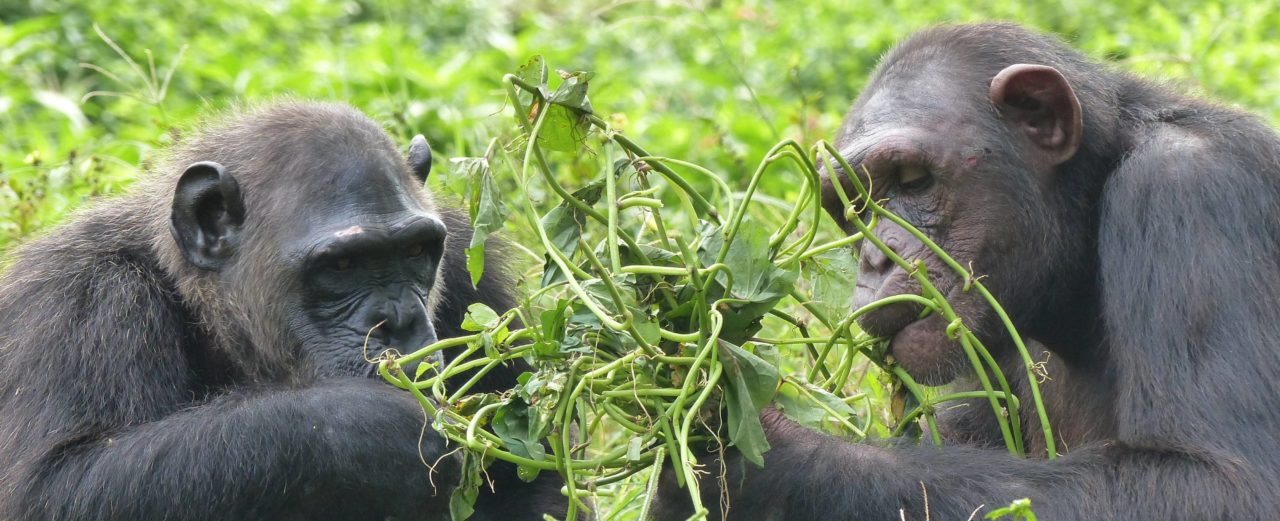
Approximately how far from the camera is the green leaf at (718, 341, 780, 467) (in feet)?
15.1

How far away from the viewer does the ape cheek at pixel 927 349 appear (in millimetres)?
5230

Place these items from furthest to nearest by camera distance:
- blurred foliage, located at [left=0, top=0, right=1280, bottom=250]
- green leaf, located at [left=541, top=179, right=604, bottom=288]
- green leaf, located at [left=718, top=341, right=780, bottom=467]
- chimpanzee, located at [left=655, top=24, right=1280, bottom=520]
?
blurred foliage, located at [left=0, top=0, right=1280, bottom=250] < green leaf, located at [left=541, top=179, right=604, bottom=288] < chimpanzee, located at [left=655, top=24, right=1280, bottom=520] < green leaf, located at [left=718, top=341, right=780, bottom=467]

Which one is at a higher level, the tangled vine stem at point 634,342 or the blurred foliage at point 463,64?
the blurred foliage at point 463,64

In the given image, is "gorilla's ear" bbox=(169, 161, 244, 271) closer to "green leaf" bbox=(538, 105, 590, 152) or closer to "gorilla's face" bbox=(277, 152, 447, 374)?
"gorilla's face" bbox=(277, 152, 447, 374)

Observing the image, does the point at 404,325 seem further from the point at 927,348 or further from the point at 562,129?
the point at 927,348

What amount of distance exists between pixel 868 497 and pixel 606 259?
1148mm

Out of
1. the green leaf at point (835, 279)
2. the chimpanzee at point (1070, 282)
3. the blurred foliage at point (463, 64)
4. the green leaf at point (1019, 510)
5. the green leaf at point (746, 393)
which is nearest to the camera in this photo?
the green leaf at point (1019, 510)

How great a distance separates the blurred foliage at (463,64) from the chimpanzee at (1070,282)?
7.60 ft

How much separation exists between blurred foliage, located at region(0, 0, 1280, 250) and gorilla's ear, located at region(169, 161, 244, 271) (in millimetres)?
1268

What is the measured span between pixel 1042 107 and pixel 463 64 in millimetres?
7686

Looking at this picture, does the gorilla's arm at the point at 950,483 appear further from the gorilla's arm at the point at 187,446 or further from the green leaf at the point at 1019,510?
the gorilla's arm at the point at 187,446

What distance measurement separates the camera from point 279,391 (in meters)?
5.49

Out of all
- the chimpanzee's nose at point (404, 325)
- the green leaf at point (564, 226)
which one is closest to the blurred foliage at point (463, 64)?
the chimpanzee's nose at point (404, 325)

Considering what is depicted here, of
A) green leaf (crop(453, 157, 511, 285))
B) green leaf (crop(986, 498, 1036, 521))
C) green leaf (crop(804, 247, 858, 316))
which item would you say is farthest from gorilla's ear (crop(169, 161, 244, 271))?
green leaf (crop(986, 498, 1036, 521))
